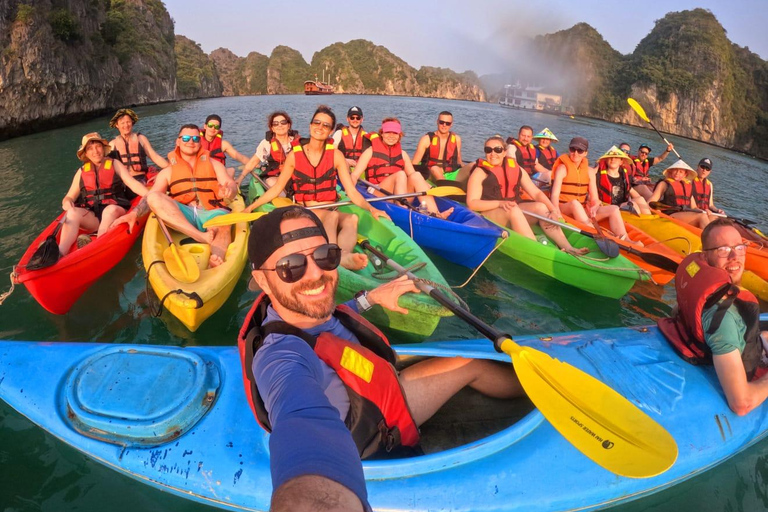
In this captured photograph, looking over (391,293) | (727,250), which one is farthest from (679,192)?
(391,293)

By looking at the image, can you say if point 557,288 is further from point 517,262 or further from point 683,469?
point 683,469

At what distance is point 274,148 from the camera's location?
7598mm

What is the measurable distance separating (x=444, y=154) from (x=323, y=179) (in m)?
3.61

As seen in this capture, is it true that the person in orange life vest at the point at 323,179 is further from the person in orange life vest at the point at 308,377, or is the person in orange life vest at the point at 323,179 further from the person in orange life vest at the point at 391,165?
the person in orange life vest at the point at 308,377

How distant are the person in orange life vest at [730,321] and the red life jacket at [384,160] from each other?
5008 millimetres

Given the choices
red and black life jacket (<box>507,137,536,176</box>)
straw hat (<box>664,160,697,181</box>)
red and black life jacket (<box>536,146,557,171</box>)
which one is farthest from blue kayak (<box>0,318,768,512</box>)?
red and black life jacket (<box>536,146,557,171</box>)

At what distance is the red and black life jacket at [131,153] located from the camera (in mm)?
6840

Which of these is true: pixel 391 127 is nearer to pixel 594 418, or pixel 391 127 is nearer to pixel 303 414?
pixel 594 418

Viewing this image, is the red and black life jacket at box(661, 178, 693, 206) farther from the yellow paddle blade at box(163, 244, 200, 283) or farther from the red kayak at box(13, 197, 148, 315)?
the red kayak at box(13, 197, 148, 315)

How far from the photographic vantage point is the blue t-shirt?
3.51 ft

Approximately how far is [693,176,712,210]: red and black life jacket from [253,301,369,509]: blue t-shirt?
7953 millimetres

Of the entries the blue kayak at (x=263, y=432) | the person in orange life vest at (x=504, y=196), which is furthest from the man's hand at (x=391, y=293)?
the person in orange life vest at (x=504, y=196)

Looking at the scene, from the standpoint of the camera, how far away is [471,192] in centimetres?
593

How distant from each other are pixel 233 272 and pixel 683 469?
4.00 metres
